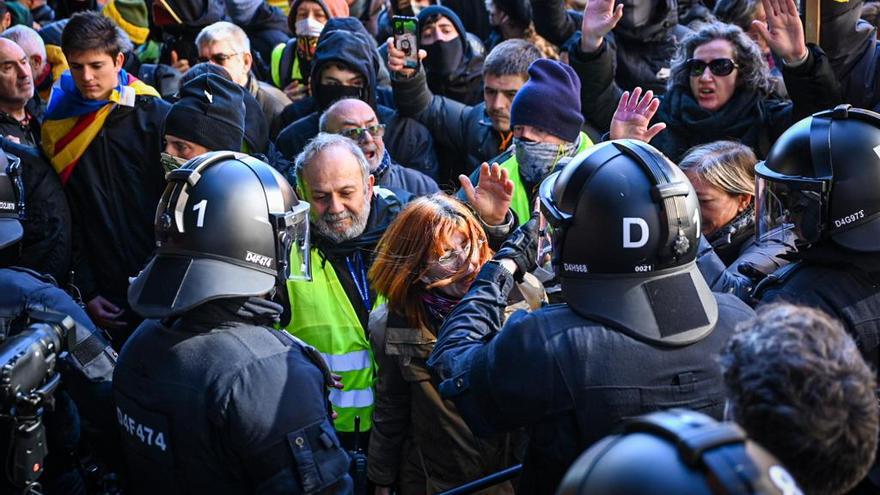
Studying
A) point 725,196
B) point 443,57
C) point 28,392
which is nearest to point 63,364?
point 28,392

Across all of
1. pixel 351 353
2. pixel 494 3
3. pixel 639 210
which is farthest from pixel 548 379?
pixel 494 3

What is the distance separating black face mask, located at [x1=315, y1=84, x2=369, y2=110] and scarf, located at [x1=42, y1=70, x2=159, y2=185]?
3.77 feet

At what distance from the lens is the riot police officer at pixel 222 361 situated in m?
2.52

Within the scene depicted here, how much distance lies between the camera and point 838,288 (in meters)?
→ 3.11

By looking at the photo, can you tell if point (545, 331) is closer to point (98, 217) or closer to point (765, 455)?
point (765, 455)

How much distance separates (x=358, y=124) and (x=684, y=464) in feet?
13.6

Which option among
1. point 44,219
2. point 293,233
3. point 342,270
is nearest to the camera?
point 293,233

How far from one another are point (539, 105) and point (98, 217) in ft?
8.23

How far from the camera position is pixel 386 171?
5.26 metres

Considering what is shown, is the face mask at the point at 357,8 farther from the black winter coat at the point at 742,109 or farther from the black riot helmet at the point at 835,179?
the black riot helmet at the point at 835,179

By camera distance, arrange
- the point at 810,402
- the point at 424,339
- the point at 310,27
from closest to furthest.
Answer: the point at 810,402 → the point at 424,339 → the point at 310,27

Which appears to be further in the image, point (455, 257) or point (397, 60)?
point (397, 60)

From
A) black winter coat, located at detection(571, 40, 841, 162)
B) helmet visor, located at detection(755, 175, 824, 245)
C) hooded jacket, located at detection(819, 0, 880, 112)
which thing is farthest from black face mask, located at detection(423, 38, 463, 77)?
helmet visor, located at detection(755, 175, 824, 245)

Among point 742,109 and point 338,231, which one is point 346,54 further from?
point 742,109
